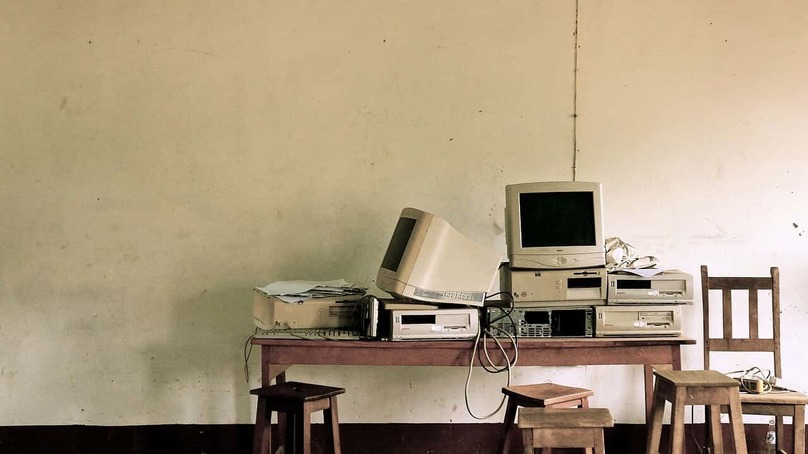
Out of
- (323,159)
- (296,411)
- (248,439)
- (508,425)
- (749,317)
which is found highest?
(323,159)

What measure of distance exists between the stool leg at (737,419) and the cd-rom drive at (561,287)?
1.85 feet

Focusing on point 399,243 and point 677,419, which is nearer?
point 677,419

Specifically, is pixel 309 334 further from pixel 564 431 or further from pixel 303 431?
pixel 564 431

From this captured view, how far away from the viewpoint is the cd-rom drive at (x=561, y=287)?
→ 2809 millimetres

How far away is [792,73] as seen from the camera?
3.32 m

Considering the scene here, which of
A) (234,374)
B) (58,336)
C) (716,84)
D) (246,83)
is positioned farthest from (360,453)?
(716,84)

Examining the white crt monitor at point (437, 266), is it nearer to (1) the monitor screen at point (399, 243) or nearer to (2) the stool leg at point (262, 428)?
(1) the monitor screen at point (399, 243)

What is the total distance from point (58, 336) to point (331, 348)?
142cm

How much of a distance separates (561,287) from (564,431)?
75 centimetres

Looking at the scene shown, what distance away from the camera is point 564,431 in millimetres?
2168

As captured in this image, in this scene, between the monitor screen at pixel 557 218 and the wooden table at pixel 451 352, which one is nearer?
the wooden table at pixel 451 352

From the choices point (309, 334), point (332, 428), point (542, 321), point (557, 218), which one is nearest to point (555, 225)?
point (557, 218)

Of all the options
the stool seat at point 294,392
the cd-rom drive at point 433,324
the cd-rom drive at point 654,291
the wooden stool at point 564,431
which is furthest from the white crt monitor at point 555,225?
the stool seat at point 294,392

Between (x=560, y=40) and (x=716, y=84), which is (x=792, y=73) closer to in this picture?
(x=716, y=84)
